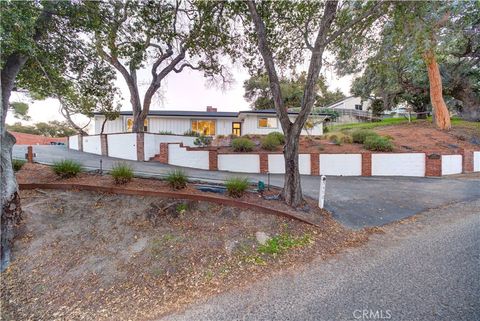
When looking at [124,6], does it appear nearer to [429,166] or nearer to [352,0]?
[352,0]

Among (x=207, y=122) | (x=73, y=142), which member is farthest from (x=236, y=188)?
(x=73, y=142)

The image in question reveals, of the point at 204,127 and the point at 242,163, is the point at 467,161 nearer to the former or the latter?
the point at 242,163

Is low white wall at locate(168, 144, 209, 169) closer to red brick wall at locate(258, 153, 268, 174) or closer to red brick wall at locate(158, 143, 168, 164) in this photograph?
red brick wall at locate(158, 143, 168, 164)

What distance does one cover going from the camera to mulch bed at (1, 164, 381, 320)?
2.86 meters

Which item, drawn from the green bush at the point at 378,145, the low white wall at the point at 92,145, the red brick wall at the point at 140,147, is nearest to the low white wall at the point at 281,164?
the green bush at the point at 378,145

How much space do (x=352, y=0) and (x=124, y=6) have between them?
256 inches

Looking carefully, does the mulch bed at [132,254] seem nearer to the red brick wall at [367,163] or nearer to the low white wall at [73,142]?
the red brick wall at [367,163]

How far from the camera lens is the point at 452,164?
34.5 feet

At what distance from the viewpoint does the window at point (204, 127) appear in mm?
19416

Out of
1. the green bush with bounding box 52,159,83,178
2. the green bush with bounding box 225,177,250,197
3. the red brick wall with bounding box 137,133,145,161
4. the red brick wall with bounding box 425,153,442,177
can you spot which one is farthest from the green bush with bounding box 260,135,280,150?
the green bush with bounding box 52,159,83,178

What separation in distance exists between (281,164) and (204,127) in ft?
37.6

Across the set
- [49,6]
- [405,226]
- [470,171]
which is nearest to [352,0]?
[405,226]

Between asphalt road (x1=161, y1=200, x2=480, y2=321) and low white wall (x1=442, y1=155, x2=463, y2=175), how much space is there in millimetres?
8407

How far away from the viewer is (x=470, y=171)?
35.9 ft
